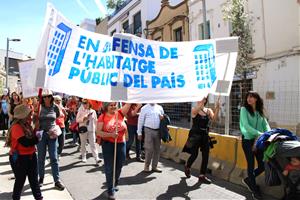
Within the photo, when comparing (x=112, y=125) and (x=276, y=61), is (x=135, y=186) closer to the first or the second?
(x=112, y=125)

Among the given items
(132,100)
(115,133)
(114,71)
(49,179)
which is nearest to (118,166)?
(115,133)

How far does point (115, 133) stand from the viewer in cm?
582

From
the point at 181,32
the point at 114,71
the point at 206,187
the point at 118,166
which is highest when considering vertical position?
the point at 181,32

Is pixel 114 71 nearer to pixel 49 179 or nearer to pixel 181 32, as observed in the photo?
pixel 49 179

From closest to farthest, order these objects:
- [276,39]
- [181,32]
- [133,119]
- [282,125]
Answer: [133,119]
[282,125]
[276,39]
[181,32]

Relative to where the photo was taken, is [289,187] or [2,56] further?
[2,56]

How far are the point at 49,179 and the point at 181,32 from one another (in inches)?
746

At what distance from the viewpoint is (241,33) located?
54.2 feet

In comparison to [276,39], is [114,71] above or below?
below

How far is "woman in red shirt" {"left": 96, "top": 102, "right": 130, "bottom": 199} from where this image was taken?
5.88m

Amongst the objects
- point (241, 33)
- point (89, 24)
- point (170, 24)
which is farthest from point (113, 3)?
point (241, 33)

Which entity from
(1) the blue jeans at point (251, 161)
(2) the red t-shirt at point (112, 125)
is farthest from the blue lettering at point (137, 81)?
(1) the blue jeans at point (251, 161)

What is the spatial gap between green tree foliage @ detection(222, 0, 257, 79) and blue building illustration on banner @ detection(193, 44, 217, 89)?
34.6 feet

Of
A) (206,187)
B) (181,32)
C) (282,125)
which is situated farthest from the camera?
(181,32)
